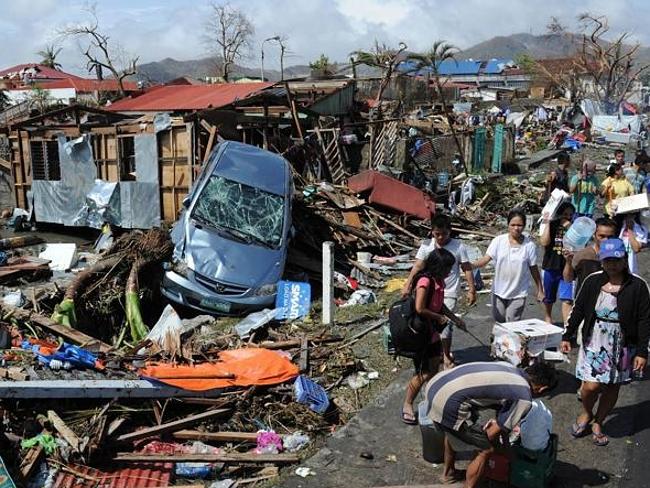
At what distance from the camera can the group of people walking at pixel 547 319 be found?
3990 millimetres

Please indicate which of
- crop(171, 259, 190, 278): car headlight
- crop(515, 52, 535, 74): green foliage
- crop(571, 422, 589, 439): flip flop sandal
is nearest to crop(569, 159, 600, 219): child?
crop(571, 422, 589, 439): flip flop sandal

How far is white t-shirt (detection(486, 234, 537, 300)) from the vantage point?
6.39m

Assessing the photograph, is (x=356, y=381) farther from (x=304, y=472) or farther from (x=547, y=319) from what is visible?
(x=547, y=319)

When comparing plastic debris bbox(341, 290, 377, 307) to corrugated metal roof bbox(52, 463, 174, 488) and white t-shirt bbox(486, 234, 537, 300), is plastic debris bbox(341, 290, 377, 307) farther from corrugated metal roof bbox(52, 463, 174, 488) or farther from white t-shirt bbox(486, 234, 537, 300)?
corrugated metal roof bbox(52, 463, 174, 488)

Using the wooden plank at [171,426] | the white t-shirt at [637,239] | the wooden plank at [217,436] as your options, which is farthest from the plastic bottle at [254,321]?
the white t-shirt at [637,239]

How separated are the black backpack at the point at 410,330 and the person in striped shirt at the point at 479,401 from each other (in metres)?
1.08

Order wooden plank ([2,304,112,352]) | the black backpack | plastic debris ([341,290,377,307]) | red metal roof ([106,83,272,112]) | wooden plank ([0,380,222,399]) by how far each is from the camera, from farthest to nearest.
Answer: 1. red metal roof ([106,83,272,112])
2. plastic debris ([341,290,377,307])
3. wooden plank ([2,304,112,352])
4. wooden plank ([0,380,222,399])
5. the black backpack

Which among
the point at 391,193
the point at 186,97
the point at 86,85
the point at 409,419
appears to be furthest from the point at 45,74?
the point at 409,419

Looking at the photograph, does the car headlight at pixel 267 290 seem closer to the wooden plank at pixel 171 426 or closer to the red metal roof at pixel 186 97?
the wooden plank at pixel 171 426

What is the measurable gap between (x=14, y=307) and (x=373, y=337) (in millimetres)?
5007

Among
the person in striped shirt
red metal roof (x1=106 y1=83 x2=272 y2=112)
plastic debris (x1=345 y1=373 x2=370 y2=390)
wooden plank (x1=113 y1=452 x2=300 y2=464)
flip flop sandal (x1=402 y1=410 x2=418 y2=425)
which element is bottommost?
wooden plank (x1=113 y1=452 x2=300 y2=464)

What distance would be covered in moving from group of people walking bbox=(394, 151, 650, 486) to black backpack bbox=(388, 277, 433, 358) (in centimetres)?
6

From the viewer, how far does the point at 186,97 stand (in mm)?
26391

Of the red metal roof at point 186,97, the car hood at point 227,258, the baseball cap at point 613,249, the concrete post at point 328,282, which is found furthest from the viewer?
the red metal roof at point 186,97
